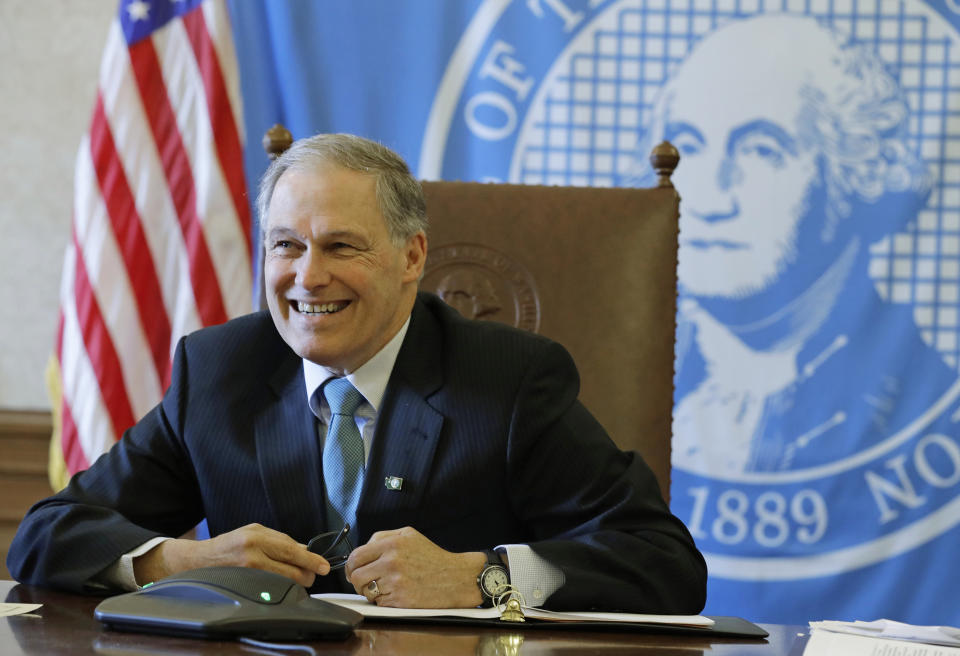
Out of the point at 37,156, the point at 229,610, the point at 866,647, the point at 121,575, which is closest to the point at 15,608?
the point at 121,575

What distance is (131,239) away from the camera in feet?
9.18

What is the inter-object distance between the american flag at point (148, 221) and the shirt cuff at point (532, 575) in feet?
5.46

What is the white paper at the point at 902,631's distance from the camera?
1.15 m

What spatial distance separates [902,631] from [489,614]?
0.46 meters

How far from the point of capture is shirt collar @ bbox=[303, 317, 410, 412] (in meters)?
1.61

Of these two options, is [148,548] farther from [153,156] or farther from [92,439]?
[153,156]

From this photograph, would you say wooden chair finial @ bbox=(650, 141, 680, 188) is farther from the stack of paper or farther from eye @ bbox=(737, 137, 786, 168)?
the stack of paper

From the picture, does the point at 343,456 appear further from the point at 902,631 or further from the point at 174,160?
the point at 174,160

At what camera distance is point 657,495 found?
60.6 inches

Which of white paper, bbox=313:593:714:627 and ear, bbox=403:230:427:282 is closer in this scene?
white paper, bbox=313:593:714:627

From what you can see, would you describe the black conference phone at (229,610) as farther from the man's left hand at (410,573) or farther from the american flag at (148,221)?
the american flag at (148,221)

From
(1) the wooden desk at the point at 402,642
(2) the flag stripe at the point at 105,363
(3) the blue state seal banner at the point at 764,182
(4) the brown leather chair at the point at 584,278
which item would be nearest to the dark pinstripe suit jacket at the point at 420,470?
(1) the wooden desk at the point at 402,642

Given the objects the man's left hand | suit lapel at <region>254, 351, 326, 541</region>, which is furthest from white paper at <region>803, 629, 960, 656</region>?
suit lapel at <region>254, 351, 326, 541</region>

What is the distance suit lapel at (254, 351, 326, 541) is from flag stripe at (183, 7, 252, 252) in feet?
4.51
